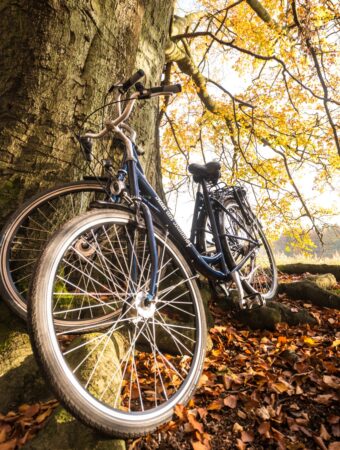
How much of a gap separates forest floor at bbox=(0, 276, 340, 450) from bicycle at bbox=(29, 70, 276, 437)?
15 centimetres

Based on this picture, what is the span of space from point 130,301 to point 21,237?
94cm

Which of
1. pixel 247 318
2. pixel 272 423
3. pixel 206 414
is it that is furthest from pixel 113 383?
pixel 247 318

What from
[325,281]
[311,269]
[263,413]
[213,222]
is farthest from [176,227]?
[311,269]

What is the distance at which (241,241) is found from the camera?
3361 millimetres

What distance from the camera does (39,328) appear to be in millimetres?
1176

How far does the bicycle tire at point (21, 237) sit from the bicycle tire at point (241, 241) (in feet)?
4.45

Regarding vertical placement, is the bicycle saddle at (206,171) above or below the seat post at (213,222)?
above

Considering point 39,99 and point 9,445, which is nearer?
point 9,445

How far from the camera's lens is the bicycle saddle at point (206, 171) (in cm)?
300

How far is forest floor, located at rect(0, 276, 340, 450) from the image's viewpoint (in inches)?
58.7

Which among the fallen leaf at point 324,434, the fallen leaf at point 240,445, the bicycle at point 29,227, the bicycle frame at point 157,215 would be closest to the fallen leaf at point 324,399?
the fallen leaf at point 324,434

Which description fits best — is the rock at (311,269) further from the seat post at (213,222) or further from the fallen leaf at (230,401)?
the fallen leaf at (230,401)

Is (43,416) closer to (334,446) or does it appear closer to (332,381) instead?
(334,446)

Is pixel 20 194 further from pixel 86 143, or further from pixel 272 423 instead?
pixel 272 423
